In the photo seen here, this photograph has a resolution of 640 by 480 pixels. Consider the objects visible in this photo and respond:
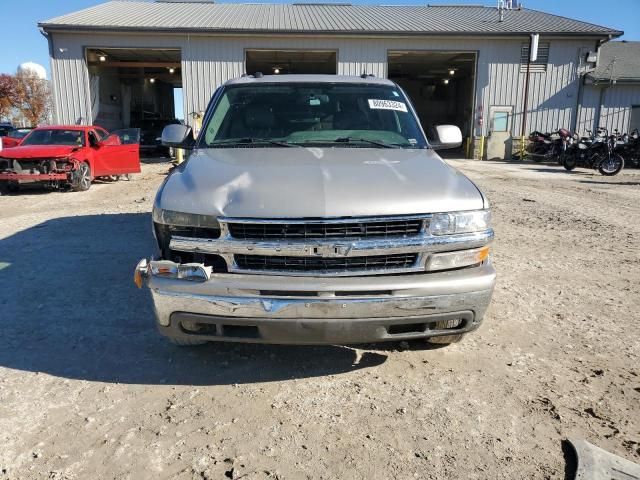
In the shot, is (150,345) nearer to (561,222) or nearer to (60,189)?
(561,222)

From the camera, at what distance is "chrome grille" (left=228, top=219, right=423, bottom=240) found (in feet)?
8.41

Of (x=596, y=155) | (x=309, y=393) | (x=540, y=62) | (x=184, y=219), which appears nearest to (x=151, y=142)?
(x=540, y=62)

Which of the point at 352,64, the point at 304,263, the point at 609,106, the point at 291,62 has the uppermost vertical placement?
the point at 291,62

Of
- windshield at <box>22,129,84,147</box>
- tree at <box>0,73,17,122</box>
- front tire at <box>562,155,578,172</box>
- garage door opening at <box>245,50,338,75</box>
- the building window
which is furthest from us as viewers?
tree at <box>0,73,17,122</box>

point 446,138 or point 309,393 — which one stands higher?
point 446,138

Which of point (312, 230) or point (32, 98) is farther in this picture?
point (32, 98)

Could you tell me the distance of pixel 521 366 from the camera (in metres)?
3.17

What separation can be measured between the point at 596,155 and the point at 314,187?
51.4ft

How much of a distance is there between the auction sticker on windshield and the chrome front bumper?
1894 mm

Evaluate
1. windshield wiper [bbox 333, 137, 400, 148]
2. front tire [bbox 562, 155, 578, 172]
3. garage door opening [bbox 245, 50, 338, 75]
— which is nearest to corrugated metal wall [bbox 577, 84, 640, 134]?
front tire [bbox 562, 155, 578, 172]

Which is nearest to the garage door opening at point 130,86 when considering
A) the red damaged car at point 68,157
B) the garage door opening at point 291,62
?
the garage door opening at point 291,62

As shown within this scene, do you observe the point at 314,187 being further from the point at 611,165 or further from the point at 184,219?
the point at 611,165

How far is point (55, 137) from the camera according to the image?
1167cm

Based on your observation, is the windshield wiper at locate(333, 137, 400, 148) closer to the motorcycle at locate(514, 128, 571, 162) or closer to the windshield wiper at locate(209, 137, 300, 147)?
the windshield wiper at locate(209, 137, 300, 147)
